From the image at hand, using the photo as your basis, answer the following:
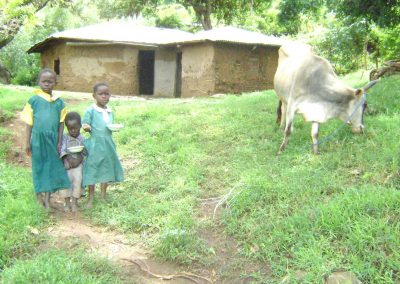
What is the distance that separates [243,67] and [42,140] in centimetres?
1208

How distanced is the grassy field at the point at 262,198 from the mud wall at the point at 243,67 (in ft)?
26.1

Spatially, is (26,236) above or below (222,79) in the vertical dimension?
below

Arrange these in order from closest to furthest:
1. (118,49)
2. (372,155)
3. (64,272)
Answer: (64,272) < (372,155) < (118,49)

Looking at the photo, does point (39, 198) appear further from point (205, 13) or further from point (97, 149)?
point (205, 13)

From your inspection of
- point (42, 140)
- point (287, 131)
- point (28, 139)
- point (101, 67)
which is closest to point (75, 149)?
point (42, 140)

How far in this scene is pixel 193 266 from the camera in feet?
14.1

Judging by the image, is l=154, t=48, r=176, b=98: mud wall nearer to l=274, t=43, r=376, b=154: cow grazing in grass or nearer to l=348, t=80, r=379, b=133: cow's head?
l=274, t=43, r=376, b=154: cow grazing in grass

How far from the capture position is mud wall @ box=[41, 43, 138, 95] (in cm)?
1834

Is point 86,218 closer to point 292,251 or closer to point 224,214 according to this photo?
point 224,214

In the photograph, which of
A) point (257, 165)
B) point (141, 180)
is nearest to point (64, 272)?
point (141, 180)

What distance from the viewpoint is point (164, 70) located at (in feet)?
64.0

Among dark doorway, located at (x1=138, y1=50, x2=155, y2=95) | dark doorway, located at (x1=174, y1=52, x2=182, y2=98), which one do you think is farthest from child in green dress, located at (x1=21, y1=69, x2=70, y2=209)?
dark doorway, located at (x1=138, y1=50, x2=155, y2=95)

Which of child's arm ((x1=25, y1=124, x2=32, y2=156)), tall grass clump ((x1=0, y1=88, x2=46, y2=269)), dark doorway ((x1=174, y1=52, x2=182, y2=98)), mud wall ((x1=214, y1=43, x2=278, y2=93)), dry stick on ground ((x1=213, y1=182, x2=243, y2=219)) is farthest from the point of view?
dark doorway ((x1=174, y1=52, x2=182, y2=98))

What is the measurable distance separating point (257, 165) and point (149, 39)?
1397 centimetres
